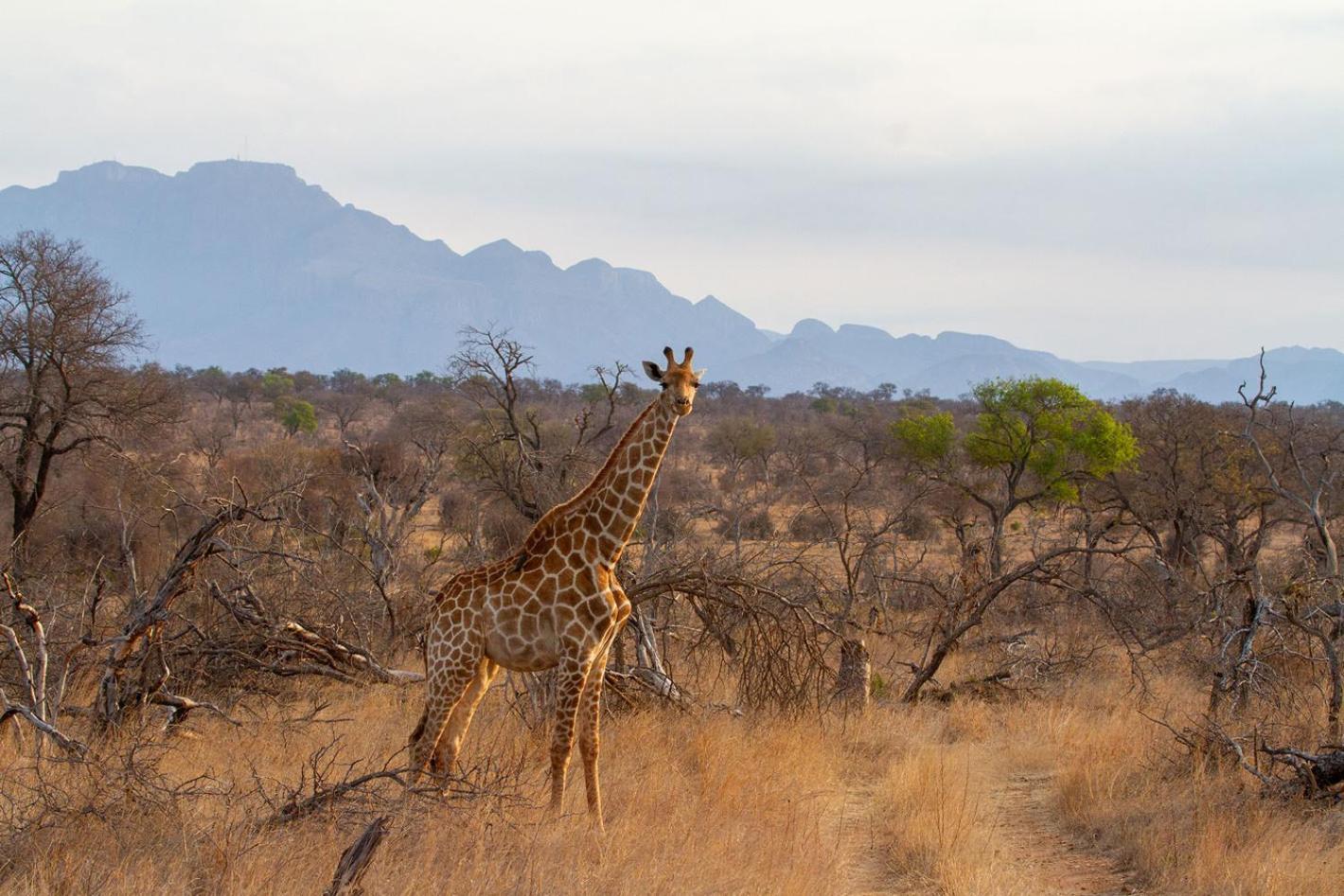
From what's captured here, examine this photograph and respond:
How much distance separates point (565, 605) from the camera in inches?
261

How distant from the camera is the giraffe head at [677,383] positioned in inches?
259

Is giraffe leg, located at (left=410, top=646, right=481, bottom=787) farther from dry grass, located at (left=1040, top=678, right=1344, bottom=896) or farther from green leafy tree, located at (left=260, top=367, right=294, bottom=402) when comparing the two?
green leafy tree, located at (left=260, top=367, right=294, bottom=402)

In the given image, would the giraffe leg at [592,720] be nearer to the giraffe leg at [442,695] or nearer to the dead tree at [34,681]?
the giraffe leg at [442,695]

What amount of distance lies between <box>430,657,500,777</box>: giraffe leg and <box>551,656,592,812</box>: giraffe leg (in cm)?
65

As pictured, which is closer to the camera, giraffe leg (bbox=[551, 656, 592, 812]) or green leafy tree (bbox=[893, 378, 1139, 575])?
giraffe leg (bbox=[551, 656, 592, 812])

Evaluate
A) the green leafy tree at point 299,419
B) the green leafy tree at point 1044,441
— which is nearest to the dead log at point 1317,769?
the green leafy tree at point 1044,441

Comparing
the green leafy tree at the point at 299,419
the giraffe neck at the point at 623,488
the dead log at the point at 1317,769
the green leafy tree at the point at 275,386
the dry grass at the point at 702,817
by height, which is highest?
the green leafy tree at the point at 275,386

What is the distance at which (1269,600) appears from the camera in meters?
8.38

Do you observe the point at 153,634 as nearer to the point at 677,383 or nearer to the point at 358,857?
the point at 358,857

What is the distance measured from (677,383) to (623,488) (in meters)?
0.72

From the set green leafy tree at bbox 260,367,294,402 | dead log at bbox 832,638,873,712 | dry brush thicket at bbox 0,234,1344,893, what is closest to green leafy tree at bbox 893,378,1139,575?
dry brush thicket at bbox 0,234,1344,893

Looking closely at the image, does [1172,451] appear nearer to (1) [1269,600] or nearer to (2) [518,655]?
(1) [1269,600]

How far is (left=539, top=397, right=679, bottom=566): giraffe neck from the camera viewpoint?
6773mm

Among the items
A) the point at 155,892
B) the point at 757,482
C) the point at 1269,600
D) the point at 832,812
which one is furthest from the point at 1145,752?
the point at 757,482
